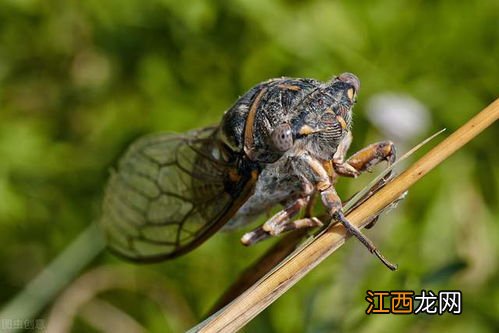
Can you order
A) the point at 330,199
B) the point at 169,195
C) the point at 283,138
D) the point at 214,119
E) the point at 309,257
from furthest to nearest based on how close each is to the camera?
the point at 214,119, the point at 169,195, the point at 283,138, the point at 330,199, the point at 309,257

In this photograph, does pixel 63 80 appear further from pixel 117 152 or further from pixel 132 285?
pixel 132 285

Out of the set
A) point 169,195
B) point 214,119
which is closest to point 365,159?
point 169,195

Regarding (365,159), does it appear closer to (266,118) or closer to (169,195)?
(266,118)

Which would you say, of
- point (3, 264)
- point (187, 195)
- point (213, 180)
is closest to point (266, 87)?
point (213, 180)

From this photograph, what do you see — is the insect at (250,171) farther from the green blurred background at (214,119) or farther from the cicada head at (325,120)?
the green blurred background at (214,119)

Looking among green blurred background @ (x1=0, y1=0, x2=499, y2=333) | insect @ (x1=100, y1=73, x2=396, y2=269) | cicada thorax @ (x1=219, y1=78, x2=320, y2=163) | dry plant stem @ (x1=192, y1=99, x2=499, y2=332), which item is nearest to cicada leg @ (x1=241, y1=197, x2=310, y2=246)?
insect @ (x1=100, y1=73, x2=396, y2=269)
